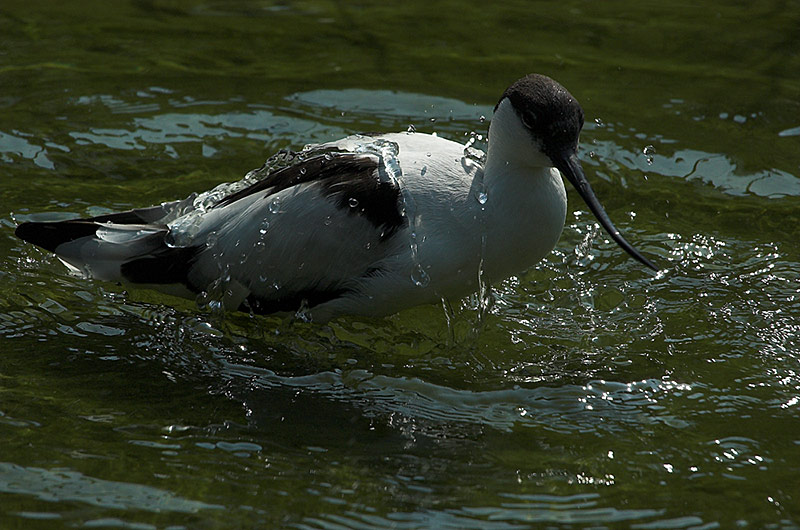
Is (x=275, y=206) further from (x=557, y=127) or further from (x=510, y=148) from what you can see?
(x=557, y=127)

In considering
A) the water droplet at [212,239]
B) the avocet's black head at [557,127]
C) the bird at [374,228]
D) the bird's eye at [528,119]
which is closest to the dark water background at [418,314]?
the bird at [374,228]

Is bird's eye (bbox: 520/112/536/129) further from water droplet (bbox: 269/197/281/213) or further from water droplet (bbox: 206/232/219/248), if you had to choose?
water droplet (bbox: 206/232/219/248)

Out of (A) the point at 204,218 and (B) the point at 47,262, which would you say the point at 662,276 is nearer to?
(A) the point at 204,218

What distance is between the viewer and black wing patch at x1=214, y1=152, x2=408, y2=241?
15.0ft

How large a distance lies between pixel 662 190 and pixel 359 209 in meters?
2.49

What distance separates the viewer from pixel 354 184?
4.62m

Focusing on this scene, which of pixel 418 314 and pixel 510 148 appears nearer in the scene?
pixel 510 148

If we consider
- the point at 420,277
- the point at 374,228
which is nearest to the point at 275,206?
the point at 374,228

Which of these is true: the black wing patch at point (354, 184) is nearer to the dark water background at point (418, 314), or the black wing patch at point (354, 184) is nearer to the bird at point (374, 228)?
the bird at point (374, 228)

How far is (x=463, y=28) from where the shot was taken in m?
Answer: 8.25

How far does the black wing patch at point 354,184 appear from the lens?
15.0 feet

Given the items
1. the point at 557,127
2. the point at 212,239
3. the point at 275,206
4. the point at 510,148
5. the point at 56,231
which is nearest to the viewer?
the point at 557,127

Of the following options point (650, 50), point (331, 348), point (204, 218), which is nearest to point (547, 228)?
point (331, 348)

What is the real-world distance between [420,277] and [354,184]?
527mm
